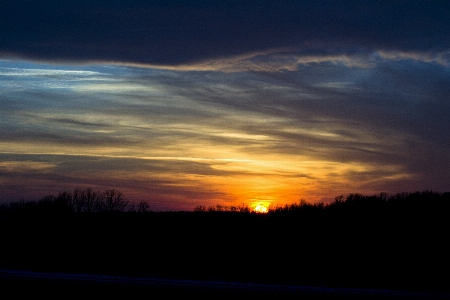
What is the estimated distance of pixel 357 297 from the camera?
11.4 meters

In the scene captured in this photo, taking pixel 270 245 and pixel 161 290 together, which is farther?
pixel 270 245

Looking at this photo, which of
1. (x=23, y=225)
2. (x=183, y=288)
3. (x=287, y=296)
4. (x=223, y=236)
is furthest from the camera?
(x=23, y=225)

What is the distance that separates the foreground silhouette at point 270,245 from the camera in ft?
61.2

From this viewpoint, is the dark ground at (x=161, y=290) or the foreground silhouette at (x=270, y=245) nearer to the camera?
the dark ground at (x=161, y=290)

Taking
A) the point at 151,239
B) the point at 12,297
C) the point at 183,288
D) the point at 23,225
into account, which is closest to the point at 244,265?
the point at 151,239

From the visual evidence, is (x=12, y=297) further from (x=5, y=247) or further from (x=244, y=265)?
(x=5, y=247)

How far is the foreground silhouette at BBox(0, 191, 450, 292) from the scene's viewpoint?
734 inches

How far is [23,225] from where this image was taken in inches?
1121

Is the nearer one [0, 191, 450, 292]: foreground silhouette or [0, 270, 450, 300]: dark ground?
[0, 270, 450, 300]: dark ground

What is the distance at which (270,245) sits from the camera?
2458cm

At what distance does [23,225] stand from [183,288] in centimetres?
1896

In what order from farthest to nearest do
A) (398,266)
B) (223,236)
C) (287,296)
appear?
(223,236) → (398,266) → (287,296)

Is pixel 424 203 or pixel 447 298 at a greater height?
pixel 424 203

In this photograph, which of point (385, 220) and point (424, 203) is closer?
point (385, 220)
